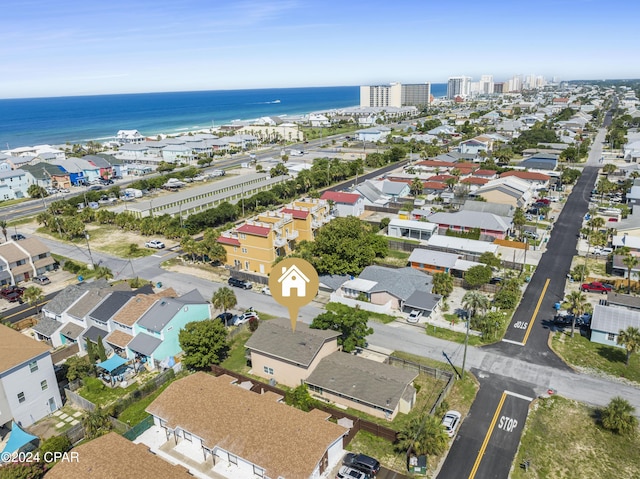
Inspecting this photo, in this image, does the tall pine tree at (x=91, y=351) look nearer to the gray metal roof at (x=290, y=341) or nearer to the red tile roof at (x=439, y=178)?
the gray metal roof at (x=290, y=341)

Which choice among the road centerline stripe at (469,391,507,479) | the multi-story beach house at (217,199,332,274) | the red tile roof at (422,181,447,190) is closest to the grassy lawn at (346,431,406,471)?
the road centerline stripe at (469,391,507,479)

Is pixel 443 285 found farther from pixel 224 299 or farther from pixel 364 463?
pixel 364 463

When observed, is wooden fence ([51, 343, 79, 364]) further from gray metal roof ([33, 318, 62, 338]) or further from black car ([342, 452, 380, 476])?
black car ([342, 452, 380, 476])

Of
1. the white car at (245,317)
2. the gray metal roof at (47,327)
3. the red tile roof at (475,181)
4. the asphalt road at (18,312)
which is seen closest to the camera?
the gray metal roof at (47,327)

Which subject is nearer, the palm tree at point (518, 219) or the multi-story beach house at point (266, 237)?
the multi-story beach house at point (266, 237)

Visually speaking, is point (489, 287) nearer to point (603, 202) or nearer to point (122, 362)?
point (122, 362)

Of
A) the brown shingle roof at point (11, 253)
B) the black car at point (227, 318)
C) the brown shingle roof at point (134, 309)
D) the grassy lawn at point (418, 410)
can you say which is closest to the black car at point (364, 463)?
the grassy lawn at point (418, 410)

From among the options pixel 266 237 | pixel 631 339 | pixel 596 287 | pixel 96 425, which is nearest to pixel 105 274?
pixel 266 237
